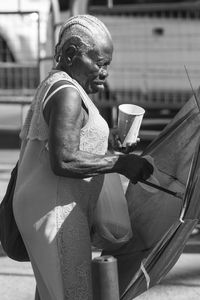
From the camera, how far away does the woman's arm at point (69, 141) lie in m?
2.79

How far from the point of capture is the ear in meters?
2.91

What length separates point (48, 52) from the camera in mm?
9531

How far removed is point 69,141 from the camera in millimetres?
2783

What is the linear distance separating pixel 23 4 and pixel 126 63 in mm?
5511

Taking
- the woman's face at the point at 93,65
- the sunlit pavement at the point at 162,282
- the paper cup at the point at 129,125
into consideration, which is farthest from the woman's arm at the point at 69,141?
the sunlit pavement at the point at 162,282

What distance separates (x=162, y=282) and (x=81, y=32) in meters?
2.22

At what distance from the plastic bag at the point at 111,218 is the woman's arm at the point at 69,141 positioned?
10.1 inches

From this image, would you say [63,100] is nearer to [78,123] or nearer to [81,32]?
[78,123]

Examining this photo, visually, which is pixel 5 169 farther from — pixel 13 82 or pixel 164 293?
pixel 164 293

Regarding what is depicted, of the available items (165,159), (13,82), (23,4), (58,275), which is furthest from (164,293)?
(23,4)

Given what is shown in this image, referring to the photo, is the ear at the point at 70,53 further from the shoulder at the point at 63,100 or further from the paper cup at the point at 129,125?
the paper cup at the point at 129,125

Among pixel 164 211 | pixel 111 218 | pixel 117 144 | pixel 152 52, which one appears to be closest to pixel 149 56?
pixel 152 52

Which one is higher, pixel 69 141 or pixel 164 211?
pixel 69 141

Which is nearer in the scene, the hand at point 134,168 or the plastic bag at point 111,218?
the hand at point 134,168
